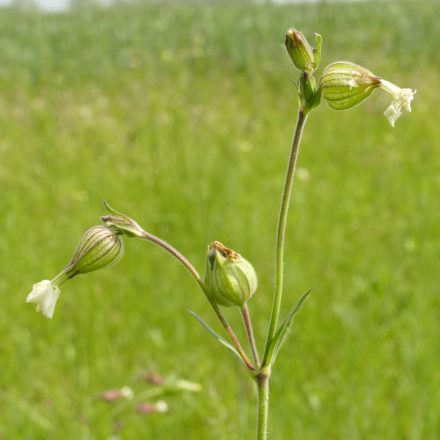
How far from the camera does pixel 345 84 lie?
956 mm

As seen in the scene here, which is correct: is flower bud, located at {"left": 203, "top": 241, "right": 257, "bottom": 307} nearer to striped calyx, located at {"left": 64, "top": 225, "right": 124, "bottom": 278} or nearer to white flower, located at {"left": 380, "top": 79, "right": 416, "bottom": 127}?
striped calyx, located at {"left": 64, "top": 225, "right": 124, "bottom": 278}

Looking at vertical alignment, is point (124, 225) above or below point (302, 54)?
below

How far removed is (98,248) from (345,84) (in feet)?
1.30

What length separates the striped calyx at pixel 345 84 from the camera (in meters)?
0.95

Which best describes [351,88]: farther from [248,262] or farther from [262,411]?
[262,411]

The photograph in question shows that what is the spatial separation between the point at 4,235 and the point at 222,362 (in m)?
1.37

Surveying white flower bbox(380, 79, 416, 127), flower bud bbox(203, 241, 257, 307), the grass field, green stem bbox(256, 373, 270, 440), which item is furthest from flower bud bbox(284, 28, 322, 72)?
the grass field

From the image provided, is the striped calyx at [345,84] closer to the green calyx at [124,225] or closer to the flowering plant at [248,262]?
the flowering plant at [248,262]

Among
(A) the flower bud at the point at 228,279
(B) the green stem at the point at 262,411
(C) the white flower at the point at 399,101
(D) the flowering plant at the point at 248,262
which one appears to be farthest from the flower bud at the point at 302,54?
(B) the green stem at the point at 262,411

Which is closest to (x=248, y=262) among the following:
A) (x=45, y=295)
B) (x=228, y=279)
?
(x=228, y=279)

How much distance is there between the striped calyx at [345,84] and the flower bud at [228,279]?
0.80 ft

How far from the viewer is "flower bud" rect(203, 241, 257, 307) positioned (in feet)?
2.99

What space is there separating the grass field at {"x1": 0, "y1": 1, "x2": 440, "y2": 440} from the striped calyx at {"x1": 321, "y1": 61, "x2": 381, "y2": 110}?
0.69m

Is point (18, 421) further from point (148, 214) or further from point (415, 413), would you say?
point (148, 214)
